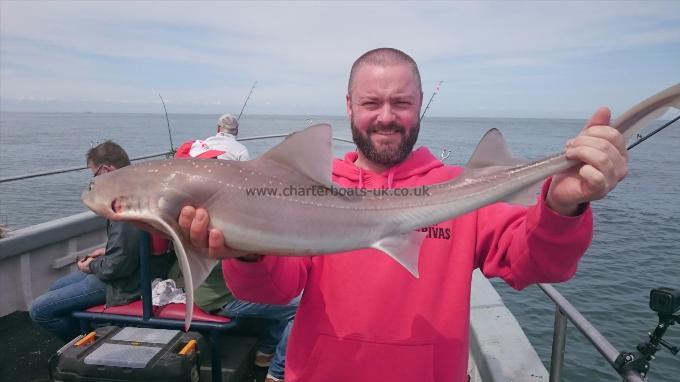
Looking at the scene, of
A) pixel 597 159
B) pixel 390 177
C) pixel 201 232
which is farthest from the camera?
pixel 390 177

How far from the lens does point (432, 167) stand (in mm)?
3090

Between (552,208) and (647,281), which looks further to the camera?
(647,281)

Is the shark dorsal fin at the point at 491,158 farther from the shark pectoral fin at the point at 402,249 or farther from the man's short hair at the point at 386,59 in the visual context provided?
the man's short hair at the point at 386,59

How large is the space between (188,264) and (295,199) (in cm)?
60

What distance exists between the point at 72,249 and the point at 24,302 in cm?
95

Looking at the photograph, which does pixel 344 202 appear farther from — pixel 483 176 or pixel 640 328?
pixel 640 328

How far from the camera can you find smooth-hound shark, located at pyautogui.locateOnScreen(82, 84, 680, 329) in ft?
7.16

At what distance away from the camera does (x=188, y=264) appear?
222cm

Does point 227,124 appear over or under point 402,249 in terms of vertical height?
over

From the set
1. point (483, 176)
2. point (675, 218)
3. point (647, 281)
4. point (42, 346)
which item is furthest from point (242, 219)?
point (675, 218)

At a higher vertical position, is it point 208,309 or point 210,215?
point 210,215

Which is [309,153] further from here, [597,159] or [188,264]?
[597,159]

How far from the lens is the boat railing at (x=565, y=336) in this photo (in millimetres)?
2383

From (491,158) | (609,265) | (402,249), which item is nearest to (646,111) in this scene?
(491,158)
